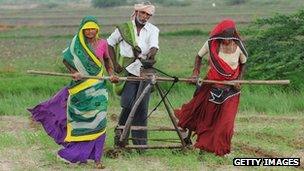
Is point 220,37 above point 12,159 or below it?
above

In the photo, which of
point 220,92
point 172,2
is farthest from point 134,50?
point 172,2

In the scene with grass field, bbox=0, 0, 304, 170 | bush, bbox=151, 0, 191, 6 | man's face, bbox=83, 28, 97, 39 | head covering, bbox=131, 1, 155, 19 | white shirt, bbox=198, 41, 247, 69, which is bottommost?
bush, bbox=151, 0, 191, 6

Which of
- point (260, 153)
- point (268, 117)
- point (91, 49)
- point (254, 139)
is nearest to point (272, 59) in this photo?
point (268, 117)

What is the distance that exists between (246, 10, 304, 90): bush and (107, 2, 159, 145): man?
6.56 meters

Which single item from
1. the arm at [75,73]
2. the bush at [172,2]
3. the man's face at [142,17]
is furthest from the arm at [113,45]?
the bush at [172,2]

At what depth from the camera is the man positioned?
855 centimetres

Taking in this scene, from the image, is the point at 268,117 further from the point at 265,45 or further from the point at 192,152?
the point at 265,45

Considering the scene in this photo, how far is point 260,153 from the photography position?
8.77 meters

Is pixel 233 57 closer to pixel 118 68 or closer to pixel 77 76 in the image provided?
pixel 118 68

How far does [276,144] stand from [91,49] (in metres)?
2.82

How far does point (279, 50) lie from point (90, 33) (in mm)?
8583

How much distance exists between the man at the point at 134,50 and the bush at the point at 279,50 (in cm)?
656

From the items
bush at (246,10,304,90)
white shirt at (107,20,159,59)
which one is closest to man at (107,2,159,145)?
white shirt at (107,20,159,59)
